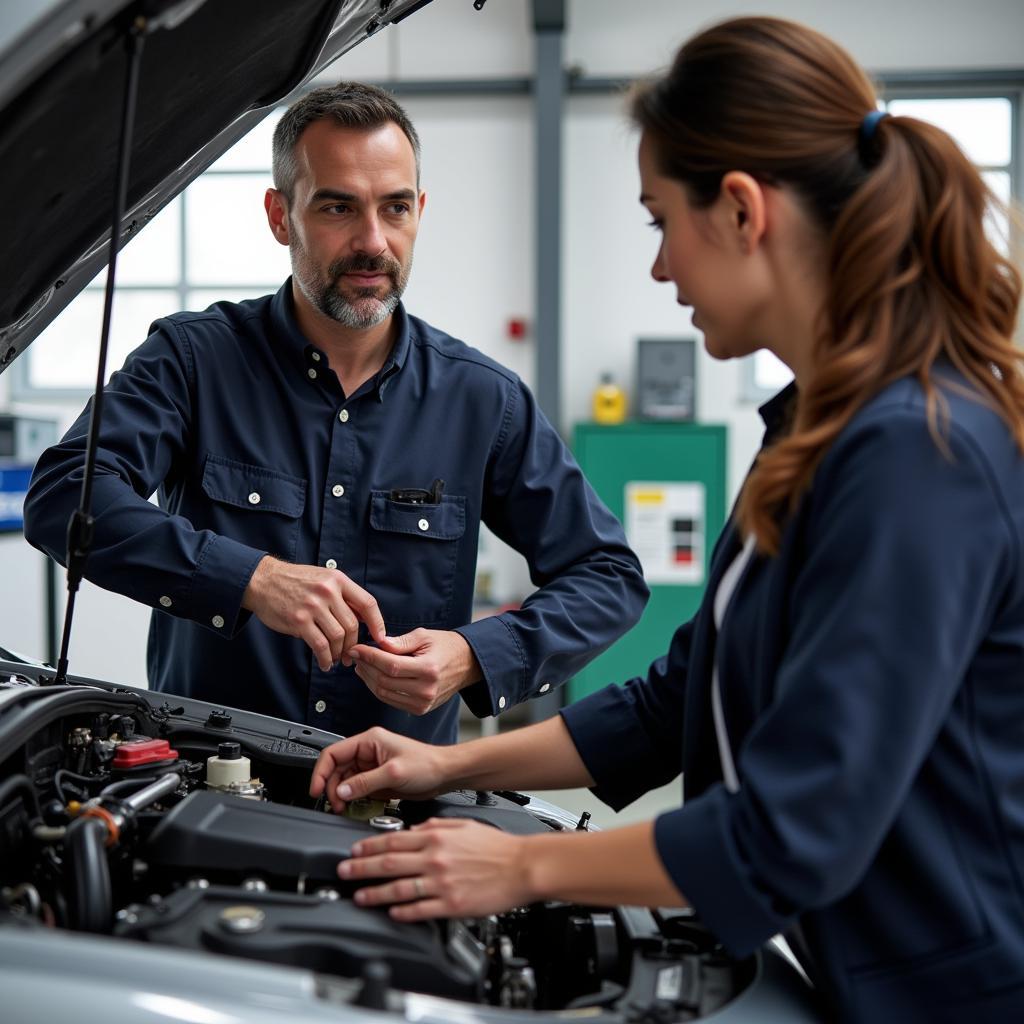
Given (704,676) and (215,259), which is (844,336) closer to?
(704,676)

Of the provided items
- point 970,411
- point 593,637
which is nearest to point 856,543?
point 970,411

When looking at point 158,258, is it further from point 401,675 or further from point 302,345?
point 401,675

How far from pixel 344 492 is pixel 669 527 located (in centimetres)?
386

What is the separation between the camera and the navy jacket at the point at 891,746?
83cm

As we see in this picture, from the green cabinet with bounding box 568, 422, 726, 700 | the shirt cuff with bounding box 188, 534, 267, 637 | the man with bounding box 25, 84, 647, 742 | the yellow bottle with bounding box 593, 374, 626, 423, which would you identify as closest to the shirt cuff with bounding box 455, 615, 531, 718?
the man with bounding box 25, 84, 647, 742

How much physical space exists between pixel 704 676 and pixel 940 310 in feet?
1.39

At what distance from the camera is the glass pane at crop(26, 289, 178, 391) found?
6.25 m

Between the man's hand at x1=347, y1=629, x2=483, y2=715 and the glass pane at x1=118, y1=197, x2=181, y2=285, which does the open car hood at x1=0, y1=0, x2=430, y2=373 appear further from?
the glass pane at x1=118, y1=197, x2=181, y2=285

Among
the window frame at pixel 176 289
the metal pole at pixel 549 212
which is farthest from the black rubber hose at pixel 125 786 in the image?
the window frame at pixel 176 289

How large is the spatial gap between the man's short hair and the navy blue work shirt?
0.22 metres

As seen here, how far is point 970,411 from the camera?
892mm

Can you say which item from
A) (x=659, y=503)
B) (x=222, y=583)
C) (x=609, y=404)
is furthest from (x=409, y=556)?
(x=609, y=404)

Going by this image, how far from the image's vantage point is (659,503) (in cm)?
561

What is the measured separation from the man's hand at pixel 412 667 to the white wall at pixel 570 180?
4.50 m
